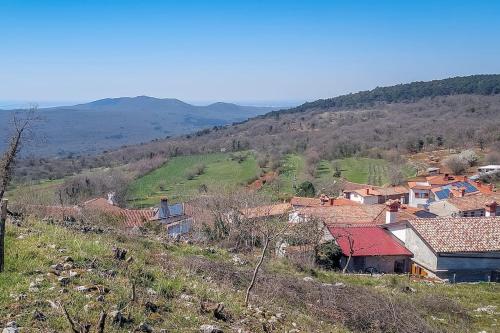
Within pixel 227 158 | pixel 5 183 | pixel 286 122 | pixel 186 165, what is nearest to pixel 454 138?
pixel 227 158

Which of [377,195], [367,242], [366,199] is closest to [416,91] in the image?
[377,195]

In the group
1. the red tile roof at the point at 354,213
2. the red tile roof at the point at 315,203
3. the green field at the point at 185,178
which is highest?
the red tile roof at the point at 354,213

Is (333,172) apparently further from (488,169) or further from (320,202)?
(320,202)

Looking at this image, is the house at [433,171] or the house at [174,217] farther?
the house at [433,171]

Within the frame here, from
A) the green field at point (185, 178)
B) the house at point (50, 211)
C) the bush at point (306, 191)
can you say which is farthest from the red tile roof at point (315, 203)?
the house at point (50, 211)

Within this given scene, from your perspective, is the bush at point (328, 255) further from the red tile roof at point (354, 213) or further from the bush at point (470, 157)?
the bush at point (470, 157)

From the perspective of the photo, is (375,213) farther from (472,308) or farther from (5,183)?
(5,183)
